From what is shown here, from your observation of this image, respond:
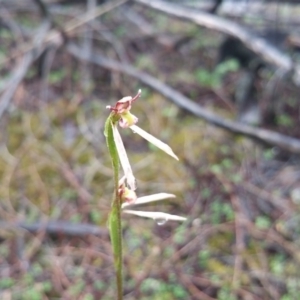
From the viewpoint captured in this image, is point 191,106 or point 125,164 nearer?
point 125,164

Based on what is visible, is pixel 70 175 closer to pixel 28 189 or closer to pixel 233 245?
pixel 28 189

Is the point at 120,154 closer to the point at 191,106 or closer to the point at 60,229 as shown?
the point at 60,229

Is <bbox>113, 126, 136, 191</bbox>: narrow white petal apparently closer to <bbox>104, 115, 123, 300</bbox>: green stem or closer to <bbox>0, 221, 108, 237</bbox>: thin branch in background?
<bbox>104, 115, 123, 300</bbox>: green stem

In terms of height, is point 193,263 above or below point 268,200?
below

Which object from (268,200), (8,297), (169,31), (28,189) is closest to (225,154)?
(268,200)

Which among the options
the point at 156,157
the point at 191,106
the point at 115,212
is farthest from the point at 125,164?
the point at 191,106

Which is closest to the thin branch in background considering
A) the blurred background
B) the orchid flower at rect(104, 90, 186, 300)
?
the blurred background
